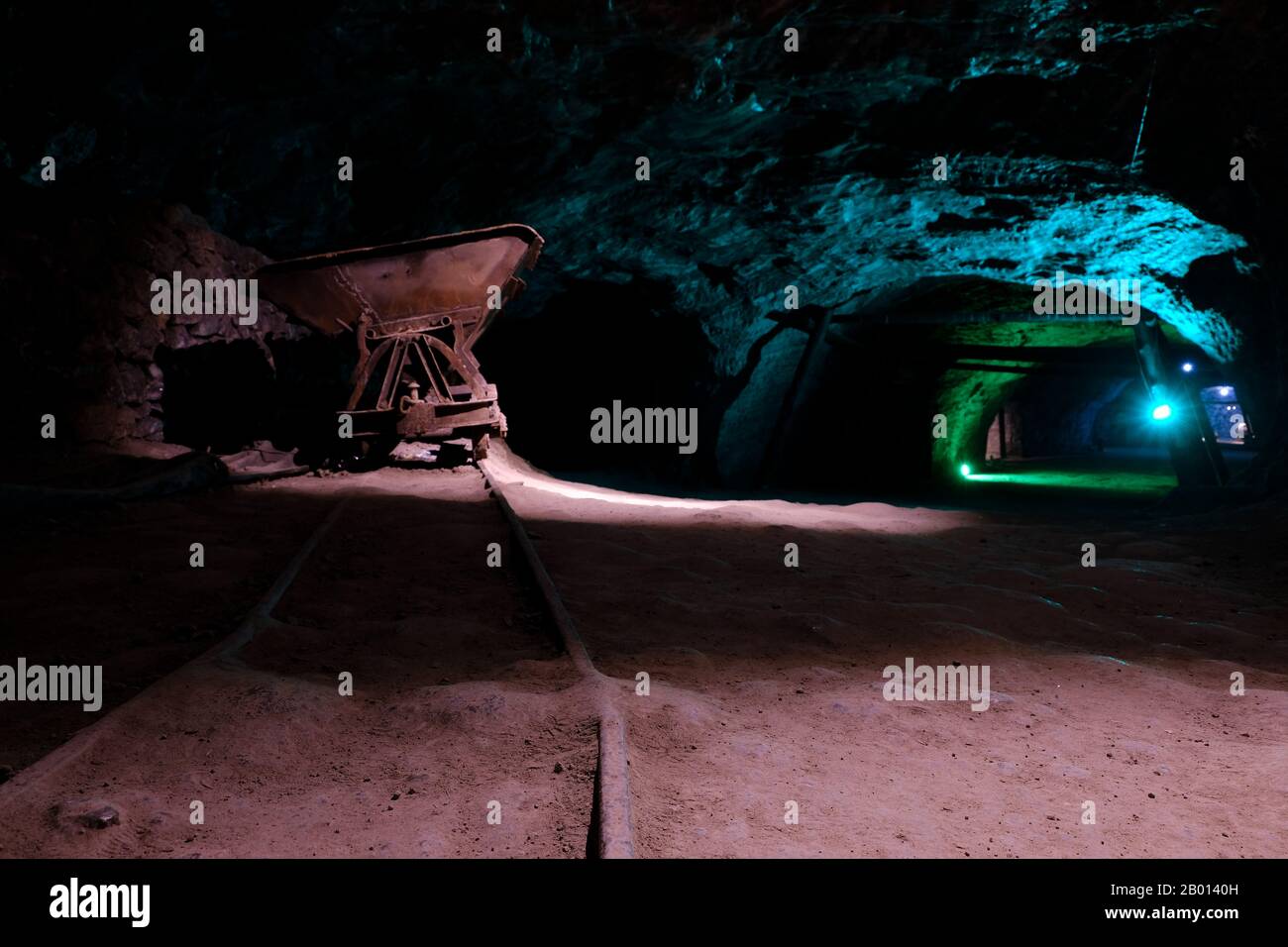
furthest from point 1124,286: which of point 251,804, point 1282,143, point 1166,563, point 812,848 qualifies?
point 251,804

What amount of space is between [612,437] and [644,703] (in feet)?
40.7

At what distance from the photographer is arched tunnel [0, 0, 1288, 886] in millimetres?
1814

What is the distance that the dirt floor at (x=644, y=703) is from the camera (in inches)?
63.9

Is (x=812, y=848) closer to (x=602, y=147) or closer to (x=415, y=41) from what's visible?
(x=415, y=41)

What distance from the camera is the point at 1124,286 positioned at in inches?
424

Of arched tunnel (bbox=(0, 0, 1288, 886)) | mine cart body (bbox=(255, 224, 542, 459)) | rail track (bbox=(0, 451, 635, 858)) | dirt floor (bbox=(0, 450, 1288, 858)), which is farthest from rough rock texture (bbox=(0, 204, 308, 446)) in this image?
rail track (bbox=(0, 451, 635, 858))

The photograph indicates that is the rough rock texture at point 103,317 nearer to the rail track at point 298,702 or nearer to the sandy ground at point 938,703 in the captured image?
the rail track at point 298,702

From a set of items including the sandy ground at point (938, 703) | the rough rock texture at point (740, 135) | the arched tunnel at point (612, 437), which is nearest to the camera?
the sandy ground at point (938, 703)

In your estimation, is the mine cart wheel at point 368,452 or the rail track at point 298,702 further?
the mine cart wheel at point 368,452

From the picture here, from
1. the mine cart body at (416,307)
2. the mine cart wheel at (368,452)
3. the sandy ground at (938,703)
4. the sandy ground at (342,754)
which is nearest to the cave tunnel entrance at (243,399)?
the mine cart wheel at (368,452)

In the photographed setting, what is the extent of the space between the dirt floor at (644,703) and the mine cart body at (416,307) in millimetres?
3799

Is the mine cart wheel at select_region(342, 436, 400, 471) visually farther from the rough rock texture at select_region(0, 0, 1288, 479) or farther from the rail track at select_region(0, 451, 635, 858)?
the rail track at select_region(0, 451, 635, 858)

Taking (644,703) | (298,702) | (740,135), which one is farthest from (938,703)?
(740,135)

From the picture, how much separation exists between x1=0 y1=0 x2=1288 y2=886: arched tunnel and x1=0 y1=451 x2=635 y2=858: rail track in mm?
17
